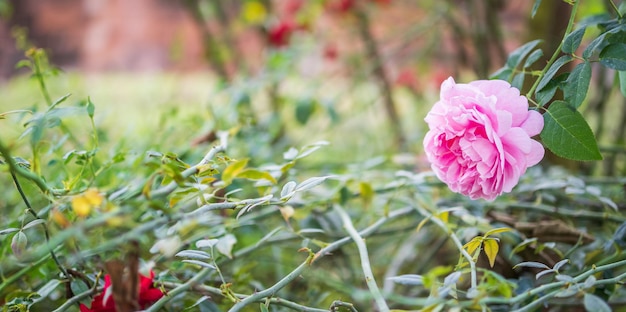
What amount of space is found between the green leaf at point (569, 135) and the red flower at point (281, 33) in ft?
3.38

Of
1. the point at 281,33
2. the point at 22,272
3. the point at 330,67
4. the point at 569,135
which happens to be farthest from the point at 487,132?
the point at 330,67

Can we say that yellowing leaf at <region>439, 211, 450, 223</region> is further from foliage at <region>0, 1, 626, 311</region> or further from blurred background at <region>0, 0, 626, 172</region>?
blurred background at <region>0, 0, 626, 172</region>

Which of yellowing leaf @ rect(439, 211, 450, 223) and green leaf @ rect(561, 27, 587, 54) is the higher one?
green leaf @ rect(561, 27, 587, 54)

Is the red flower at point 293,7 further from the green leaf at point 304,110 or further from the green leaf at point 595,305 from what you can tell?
the green leaf at point 595,305

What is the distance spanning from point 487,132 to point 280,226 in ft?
0.69

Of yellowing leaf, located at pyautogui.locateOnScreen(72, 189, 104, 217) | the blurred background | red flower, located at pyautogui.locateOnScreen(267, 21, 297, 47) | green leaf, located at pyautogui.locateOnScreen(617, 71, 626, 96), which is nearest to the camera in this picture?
yellowing leaf, located at pyautogui.locateOnScreen(72, 189, 104, 217)

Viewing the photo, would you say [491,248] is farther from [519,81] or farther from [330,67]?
[330,67]

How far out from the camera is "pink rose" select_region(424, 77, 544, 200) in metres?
0.33

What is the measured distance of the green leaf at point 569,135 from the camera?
0.34 meters

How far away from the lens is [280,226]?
47 centimetres

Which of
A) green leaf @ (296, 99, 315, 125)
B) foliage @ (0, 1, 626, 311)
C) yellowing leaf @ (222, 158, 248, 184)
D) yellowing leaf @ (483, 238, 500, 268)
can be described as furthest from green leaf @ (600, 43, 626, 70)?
green leaf @ (296, 99, 315, 125)

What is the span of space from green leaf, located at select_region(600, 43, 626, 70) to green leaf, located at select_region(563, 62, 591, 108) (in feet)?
0.04

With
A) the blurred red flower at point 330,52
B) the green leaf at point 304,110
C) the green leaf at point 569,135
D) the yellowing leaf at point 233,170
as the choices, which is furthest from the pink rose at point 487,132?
the blurred red flower at point 330,52

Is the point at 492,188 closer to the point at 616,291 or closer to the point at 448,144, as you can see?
the point at 448,144
